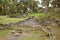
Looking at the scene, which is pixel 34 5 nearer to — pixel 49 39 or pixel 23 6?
pixel 23 6

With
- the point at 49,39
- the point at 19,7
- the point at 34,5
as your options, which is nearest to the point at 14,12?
the point at 19,7

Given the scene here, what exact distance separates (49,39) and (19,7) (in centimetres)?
2960

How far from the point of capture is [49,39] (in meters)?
14.0

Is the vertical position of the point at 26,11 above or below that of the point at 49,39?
below

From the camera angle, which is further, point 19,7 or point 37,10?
point 37,10

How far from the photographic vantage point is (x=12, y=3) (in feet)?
133

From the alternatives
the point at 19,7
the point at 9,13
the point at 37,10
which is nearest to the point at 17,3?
the point at 19,7

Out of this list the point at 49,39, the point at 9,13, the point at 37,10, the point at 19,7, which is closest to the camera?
the point at 49,39

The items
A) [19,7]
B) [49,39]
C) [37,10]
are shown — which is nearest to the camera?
[49,39]

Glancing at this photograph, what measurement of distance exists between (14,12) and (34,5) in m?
7.36

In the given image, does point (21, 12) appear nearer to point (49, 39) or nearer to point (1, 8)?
point (1, 8)

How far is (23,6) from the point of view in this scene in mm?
43406

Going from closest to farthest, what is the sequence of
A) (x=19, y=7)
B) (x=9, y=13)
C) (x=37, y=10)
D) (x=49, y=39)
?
1. (x=49, y=39)
2. (x=9, y=13)
3. (x=19, y=7)
4. (x=37, y=10)

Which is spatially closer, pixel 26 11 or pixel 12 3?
pixel 12 3
